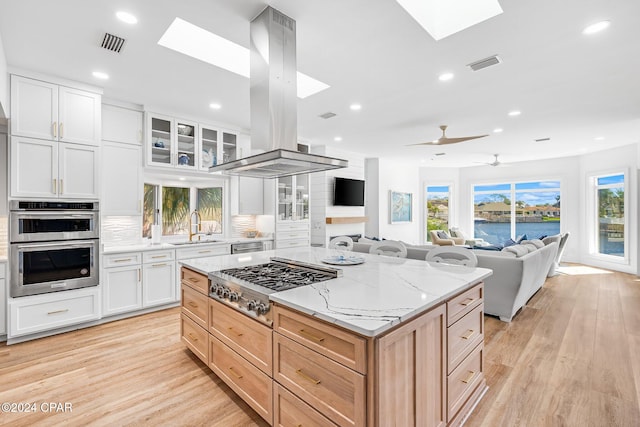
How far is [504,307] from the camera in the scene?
3.54 meters

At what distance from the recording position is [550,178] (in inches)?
317

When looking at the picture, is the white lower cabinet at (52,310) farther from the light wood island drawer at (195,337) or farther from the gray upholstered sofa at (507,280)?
the gray upholstered sofa at (507,280)

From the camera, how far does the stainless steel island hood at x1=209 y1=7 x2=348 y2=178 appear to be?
2137 millimetres

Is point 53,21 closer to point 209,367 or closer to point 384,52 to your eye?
point 384,52

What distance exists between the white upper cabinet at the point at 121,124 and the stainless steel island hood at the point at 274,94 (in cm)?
232

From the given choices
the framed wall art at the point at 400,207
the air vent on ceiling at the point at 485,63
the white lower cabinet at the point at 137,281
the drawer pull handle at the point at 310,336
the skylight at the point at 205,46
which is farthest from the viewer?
the framed wall art at the point at 400,207

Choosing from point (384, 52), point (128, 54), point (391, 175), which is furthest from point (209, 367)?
point (391, 175)

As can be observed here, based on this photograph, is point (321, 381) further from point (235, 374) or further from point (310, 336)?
point (235, 374)

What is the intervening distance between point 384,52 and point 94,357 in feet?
12.2

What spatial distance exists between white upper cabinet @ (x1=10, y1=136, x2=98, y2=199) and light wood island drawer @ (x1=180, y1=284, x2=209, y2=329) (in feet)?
5.74

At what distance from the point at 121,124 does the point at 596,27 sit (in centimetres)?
→ 480

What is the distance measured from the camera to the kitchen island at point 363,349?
1.27 m

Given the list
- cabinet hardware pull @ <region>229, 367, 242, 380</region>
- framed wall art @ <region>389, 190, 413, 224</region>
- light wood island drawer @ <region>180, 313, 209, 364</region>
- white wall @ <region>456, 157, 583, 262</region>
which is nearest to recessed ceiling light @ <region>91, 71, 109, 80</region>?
light wood island drawer @ <region>180, 313, 209, 364</region>

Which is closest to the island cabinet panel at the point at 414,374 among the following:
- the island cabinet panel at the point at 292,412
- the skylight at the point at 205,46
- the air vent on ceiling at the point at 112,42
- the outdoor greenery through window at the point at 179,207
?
the island cabinet panel at the point at 292,412
